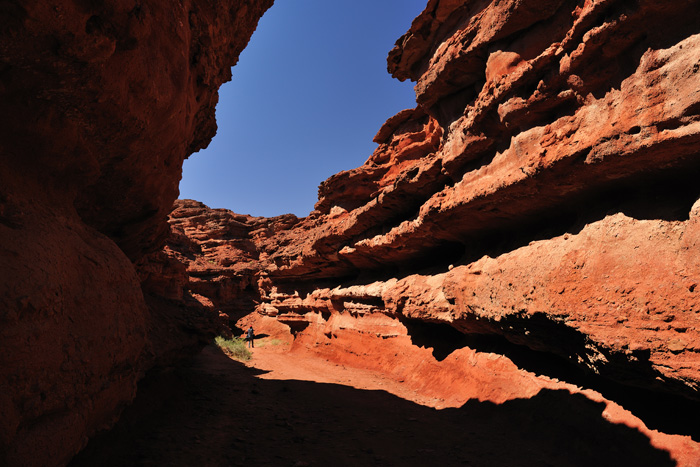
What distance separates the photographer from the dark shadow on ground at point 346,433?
15.9 feet

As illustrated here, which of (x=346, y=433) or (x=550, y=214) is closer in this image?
(x=346, y=433)

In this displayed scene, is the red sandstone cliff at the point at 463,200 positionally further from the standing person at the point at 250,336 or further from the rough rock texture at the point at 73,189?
the standing person at the point at 250,336

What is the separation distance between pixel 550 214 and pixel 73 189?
873 cm

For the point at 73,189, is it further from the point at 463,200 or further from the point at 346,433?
the point at 463,200

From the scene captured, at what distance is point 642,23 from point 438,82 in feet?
16.9

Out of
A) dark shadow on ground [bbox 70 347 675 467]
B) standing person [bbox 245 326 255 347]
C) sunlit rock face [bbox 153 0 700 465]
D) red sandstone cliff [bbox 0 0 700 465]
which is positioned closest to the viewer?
red sandstone cliff [bbox 0 0 700 465]

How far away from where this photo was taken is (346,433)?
6.47m

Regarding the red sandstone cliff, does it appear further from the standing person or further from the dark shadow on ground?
the standing person

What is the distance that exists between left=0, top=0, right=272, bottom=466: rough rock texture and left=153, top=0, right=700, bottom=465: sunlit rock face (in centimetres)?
648

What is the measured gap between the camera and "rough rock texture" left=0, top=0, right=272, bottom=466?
290 cm

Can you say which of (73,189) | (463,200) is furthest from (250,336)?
(73,189)

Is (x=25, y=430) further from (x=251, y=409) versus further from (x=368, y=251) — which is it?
(x=368, y=251)

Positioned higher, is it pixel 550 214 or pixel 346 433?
pixel 550 214

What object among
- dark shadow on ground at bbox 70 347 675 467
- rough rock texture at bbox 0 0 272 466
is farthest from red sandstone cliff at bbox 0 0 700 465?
dark shadow on ground at bbox 70 347 675 467
